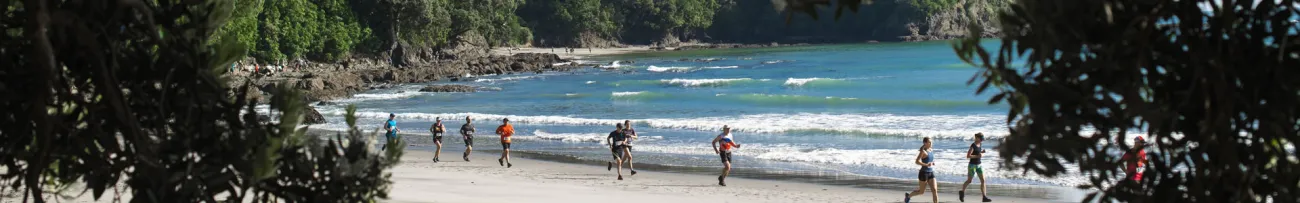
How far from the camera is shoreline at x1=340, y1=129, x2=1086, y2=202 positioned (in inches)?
626

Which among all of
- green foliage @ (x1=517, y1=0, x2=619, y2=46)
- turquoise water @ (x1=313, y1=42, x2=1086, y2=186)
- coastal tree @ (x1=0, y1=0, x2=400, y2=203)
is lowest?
turquoise water @ (x1=313, y1=42, x2=1086, y2=186)

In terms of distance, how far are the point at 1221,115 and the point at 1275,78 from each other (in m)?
0.24

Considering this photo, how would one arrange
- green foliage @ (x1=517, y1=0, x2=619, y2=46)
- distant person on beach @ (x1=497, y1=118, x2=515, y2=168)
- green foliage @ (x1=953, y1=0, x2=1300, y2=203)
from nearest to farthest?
green foliage @ (x1=953, y1=0, x2=1300, y2=203) < distant person on beach @ (x1=497, y1=118, x2=515, y2=168) < green foliage @ (x1=517, y1=0, x2=619, y2=46)

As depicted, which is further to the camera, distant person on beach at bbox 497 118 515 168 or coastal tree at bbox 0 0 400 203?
distant person on beach at bbox 497 118 515 168

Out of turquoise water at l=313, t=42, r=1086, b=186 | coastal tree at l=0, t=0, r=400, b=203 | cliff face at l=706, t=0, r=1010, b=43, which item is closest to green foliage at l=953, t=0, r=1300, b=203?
coastal tree at l=0, t=0, r=400, b=203

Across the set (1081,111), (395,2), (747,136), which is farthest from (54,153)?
(395,2)

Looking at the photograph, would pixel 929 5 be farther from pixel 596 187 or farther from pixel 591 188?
pixel 591 188

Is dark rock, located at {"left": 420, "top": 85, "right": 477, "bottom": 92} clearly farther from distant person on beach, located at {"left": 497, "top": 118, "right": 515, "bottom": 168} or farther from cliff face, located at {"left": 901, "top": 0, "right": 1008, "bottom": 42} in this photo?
cliff face, located at {"left": 901, "top": 0, "right": 1008, "bottom": 42}

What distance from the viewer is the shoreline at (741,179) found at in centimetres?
1590

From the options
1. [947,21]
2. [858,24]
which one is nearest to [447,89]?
[858,24]

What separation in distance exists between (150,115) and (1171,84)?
4134 mm

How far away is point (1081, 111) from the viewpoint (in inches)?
175

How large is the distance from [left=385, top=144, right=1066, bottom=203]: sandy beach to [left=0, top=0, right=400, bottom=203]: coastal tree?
28.4 feet

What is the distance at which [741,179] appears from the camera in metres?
18.3
